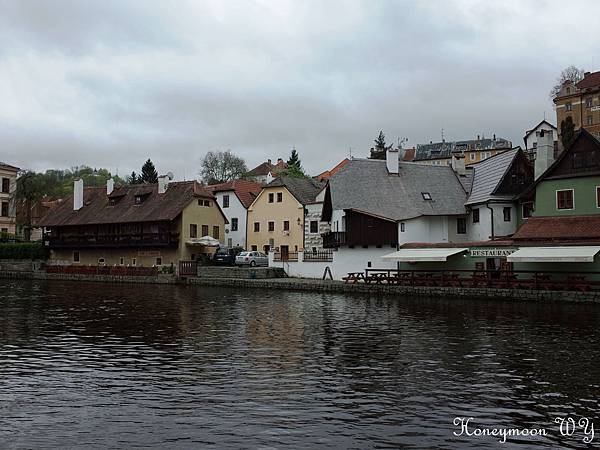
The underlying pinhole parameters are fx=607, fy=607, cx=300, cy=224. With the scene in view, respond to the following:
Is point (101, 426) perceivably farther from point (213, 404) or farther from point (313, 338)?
point (313, 338)

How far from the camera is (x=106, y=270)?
197 ft

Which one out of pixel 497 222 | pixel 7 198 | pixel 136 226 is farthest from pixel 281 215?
pixel 7 198

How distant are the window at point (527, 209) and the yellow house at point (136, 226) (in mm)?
29386

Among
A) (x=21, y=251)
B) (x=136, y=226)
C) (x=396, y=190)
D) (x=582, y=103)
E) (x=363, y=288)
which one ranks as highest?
(x=582, y=103)

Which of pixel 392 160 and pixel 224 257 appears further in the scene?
pixel 224 257

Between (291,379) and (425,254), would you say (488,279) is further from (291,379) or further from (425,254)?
(291,379)

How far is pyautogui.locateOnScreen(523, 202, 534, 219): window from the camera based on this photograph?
154ft

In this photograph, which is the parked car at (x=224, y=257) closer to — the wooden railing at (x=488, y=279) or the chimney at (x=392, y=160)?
the wooden railing at (x=488, y=279)

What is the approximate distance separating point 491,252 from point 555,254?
532cm

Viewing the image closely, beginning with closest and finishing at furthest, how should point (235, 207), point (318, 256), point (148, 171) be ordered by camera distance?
point (318, 256) < point (235, 207) < point (148, 171)

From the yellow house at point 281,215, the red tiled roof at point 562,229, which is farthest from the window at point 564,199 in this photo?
the yellow house at point 281,215

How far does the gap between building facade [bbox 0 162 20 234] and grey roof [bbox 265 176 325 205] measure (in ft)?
130

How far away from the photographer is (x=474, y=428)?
10.5m

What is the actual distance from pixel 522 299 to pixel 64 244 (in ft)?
168
